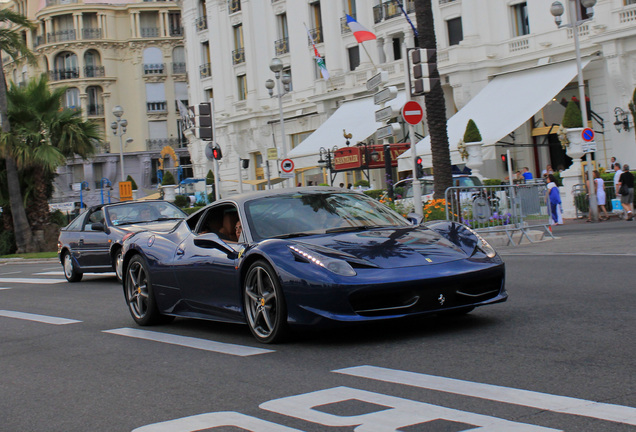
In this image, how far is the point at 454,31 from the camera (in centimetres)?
4003

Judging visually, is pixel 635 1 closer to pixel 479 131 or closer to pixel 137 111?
pixel 479 131

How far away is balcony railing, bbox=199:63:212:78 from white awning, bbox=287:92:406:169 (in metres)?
16.7

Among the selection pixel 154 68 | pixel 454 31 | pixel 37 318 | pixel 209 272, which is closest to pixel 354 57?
pixel 454 31

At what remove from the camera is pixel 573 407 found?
4.48 metres

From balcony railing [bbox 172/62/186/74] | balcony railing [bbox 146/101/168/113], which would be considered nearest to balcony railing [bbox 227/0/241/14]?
balcony railing [bbox 172/62/186/74]

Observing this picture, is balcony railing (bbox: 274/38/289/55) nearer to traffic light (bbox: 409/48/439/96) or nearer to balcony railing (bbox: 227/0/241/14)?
balcony railing (bbox: 227/0/241/14)

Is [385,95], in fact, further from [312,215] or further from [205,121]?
[312,215]

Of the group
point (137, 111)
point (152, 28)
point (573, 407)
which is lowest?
point (573, 407)

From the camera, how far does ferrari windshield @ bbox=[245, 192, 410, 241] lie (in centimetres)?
783

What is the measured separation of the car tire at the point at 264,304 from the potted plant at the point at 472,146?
2474 cm

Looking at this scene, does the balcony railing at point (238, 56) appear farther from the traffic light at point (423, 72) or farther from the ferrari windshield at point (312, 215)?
the ferrari windshield at point (312, 215)

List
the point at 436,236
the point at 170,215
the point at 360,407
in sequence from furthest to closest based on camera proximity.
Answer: the point at 170,215 < the point at 436,236 < the point at 360,407

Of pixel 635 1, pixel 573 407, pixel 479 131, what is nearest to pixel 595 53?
pixel 635 1

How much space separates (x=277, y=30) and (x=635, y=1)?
936 inches
